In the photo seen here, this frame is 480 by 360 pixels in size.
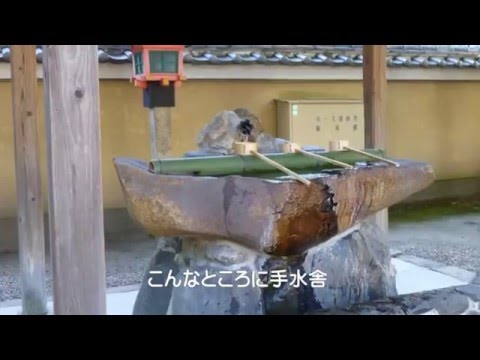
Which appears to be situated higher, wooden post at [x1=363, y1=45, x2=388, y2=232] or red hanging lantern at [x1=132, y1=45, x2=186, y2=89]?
red hanging lantern at [x1=132, y1=45, x2=186, y2=89]

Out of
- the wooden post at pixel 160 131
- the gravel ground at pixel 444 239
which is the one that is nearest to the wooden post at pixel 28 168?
the wooden post at pixel 160 131

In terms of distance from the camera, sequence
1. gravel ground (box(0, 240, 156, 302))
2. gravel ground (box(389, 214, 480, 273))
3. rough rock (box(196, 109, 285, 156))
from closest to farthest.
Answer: rough rock (box(196, 109, 285, 156))
gravel ground (box(0, 240, 156, 302))
gravel ground (box(389, 214, 480, 273))

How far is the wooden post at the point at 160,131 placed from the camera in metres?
6.06

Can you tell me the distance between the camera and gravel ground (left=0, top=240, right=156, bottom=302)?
452cm

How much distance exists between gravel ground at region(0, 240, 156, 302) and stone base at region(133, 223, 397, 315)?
1543 millimetres

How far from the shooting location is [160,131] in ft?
20.1

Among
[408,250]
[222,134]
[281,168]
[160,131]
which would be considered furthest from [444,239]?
[281,168]

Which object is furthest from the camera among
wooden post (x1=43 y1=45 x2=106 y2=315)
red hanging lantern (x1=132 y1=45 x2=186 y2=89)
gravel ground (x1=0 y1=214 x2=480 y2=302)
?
red hanging lantern (x1=132 y1=45 x2=186 y2=89)

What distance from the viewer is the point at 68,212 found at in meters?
1.69

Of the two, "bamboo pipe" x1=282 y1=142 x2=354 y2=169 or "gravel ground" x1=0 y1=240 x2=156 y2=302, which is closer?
"bamboo pipe" x1=282 y1=142 x2=354 y2=169

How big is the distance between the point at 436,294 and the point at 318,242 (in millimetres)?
693

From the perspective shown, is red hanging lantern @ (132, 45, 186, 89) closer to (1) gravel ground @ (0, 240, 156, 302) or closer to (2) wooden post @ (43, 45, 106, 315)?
(1) gravel ground @ (0, 240, 156, 302)

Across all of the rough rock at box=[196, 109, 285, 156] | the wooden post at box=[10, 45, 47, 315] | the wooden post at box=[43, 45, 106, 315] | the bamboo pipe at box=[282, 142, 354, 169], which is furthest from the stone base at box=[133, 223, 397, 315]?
the wooden post at box=[43, 45, 106, 315]
